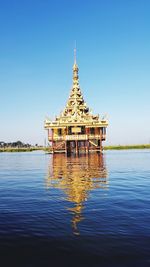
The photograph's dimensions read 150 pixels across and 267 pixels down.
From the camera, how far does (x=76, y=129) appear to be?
7081cm

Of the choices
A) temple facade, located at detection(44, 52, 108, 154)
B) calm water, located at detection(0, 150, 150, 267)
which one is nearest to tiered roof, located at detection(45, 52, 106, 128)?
temple facade, located at detection(44, 52, 108, 154)

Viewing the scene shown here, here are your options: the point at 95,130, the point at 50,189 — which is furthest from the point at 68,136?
the point at 50,189

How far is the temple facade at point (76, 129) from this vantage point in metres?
70.4

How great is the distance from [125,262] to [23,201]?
8391mm

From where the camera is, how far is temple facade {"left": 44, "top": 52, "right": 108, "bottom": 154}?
2771 inches

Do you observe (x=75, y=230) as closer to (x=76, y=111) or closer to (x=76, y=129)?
(x=76, y=129)

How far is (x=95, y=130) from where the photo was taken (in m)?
74.2

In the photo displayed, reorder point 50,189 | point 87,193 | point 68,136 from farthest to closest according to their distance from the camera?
point 68,136 → point 50,189 → point 87,193

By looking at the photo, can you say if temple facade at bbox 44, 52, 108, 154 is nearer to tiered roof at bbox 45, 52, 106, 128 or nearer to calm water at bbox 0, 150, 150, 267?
tiered roof at bbox 45, 52, 106, 128

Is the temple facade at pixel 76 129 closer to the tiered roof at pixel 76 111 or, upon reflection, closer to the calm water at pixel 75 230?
the tiered roof at pixel 76 111

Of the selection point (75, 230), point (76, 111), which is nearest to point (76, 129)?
point (76, 111)


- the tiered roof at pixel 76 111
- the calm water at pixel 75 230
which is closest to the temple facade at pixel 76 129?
the tiered roof at pixel 76 111

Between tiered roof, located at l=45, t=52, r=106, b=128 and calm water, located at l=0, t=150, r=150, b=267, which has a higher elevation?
tiered roof, located at l=45, t=52, r=106, b=128

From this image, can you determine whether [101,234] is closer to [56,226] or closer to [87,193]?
[56,226]
